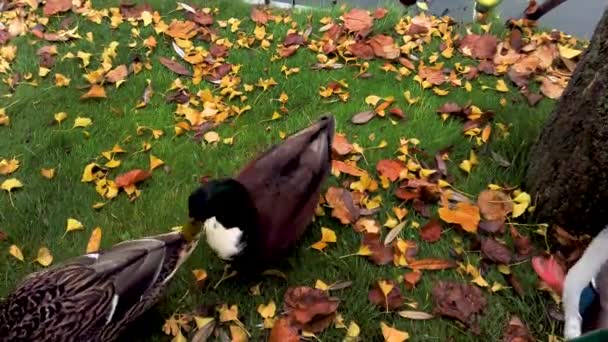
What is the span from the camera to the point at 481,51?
373 cm

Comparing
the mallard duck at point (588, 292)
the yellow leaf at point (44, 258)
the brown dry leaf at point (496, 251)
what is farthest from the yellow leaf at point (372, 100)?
the yellow leaf at point (44, 258)

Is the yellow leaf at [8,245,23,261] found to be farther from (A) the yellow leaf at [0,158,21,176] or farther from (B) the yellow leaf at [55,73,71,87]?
(B) the yellow leaf at [55,73,71,87]

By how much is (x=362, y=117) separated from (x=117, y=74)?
1644 mm

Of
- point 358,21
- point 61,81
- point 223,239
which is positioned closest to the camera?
point 223,239

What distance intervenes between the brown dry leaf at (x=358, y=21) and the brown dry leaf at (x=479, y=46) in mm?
663

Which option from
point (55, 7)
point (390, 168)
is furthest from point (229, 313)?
point (55, 7)

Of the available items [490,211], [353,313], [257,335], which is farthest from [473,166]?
[257,335]

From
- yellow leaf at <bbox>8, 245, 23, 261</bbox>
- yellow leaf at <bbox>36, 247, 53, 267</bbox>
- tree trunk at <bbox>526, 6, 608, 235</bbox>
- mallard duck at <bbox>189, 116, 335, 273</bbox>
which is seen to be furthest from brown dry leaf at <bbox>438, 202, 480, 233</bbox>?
yellow leaf at <bbox>8, 245, 23, 261</bbox>

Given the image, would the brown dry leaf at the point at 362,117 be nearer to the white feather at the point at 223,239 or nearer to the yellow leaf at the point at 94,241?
the white feather at the point at 223,239

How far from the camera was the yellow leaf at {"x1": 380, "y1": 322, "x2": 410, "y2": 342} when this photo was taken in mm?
2111

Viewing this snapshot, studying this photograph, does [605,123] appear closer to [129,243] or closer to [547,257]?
[547,257]

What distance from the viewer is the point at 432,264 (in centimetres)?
239

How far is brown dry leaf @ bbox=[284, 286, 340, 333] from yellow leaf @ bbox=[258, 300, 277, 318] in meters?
0.05

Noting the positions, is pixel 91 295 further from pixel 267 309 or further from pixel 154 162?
pixel 154 162
